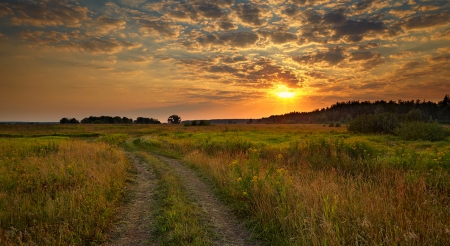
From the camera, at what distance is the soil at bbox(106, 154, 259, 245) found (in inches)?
252

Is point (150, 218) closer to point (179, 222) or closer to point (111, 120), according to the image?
point (179, 222)

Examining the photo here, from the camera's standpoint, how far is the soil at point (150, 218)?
6.40 meters

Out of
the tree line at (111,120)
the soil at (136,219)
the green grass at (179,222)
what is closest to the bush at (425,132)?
the green grass at (179,222)

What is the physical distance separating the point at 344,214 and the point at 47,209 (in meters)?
8.33

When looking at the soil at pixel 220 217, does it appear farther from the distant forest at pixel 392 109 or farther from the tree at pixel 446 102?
the tree at pixel 446 102

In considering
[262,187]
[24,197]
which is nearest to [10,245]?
[24,197]

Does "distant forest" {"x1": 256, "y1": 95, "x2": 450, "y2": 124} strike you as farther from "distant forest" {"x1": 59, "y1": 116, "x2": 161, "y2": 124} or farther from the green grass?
"distant forest" {"x1": 59, "y1": 116, "x2": 161, "y2": 124}

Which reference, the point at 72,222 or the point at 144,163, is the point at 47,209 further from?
the point at 144,163

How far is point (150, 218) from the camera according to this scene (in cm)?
774

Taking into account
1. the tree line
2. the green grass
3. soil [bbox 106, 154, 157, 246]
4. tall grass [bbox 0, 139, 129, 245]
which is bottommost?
soil [bbox 106, 154, 157, 246]

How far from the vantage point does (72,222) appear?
6.65m

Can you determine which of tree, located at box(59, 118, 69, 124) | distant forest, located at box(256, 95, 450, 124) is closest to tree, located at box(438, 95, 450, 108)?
distant forest, located at box(256, 95, 450, 124)

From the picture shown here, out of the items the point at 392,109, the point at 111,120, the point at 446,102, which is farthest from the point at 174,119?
the point at 446,102

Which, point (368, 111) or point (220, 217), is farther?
point (368, 111)
